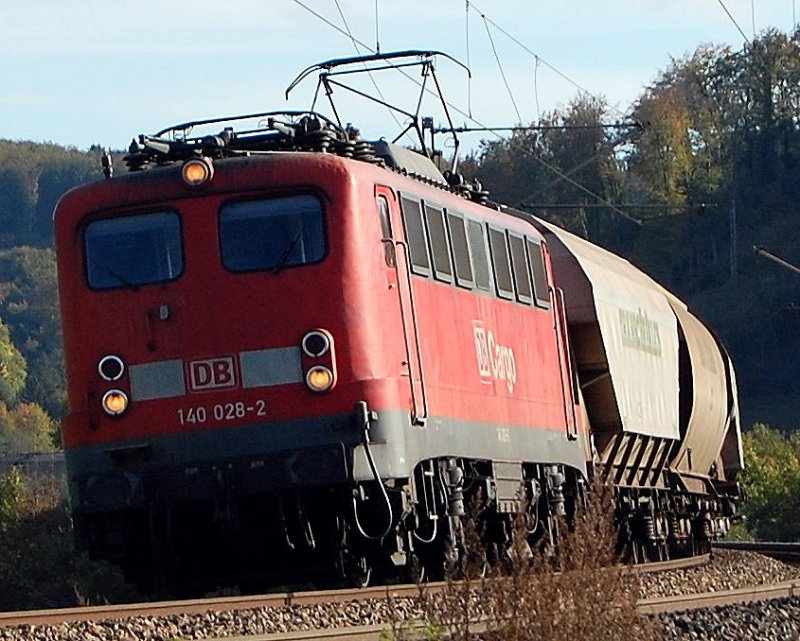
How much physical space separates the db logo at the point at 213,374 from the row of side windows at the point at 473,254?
1.81 metres

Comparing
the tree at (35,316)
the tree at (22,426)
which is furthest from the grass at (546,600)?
the tree at (35,316)

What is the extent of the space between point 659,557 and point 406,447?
422 inches

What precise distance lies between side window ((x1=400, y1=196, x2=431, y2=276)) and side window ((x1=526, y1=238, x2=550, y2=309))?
2.91 meters

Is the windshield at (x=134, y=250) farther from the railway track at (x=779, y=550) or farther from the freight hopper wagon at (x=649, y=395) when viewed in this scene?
the railway track at (x=779, y=550)

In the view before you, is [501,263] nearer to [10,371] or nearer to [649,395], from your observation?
[649,395]

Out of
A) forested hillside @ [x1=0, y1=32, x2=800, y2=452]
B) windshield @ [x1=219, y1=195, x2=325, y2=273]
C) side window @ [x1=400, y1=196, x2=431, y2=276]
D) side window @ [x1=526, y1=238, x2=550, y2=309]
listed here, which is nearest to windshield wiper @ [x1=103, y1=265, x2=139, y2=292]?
windshield @ [x1=219, y1=195, x2=325, y2=273]

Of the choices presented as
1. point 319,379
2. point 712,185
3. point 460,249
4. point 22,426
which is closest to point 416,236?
point 460,249

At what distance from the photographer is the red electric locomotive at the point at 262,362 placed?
43.1 feet

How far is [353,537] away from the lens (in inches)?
547

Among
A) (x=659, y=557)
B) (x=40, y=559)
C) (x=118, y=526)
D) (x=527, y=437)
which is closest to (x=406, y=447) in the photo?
(x=118, y=526)

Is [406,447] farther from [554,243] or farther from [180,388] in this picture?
[554,243]

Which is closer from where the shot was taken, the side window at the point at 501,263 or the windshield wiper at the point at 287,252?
Answer: the windshield wiper at the point at 287,252

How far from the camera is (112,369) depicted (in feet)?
43.9

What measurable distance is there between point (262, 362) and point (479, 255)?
10.4 ft
